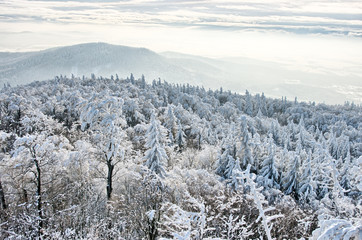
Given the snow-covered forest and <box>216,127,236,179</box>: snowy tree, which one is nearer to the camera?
the snow-covered forest

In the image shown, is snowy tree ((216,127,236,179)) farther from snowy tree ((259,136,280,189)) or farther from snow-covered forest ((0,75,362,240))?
snowy tree ((259,136,280,189))

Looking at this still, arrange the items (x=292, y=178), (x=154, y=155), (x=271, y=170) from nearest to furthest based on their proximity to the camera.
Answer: (x=154, y=155)
(x=271, y=170)
(x=292, y=178)

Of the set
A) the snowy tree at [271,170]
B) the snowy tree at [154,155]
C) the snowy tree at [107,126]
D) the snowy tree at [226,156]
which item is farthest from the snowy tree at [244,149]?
the snowy tree at [107,126]

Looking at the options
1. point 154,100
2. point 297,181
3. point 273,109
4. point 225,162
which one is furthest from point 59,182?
point 273,109

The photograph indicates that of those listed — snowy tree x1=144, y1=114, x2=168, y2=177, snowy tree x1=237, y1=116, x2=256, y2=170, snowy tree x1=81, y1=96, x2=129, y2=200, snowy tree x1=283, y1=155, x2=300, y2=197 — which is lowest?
snowy tree x1=283, y1=155, x2=300, y2=197

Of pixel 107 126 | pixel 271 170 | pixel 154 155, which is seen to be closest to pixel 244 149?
pixel 271 170

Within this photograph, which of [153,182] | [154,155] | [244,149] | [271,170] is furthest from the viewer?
[244,149]

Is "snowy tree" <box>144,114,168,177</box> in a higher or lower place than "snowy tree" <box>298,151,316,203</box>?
higher

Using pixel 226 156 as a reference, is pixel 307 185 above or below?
below

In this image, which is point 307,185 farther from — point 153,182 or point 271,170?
point 153,182

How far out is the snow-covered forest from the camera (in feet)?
30.5

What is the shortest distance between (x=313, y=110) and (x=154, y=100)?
308ft

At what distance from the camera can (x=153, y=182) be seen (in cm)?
1297

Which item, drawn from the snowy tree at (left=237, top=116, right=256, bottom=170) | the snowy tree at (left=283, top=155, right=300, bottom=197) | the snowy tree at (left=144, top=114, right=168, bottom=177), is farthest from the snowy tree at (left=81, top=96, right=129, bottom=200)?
the snowy tree at (left=283, top=155, right=300, bottom=197)
